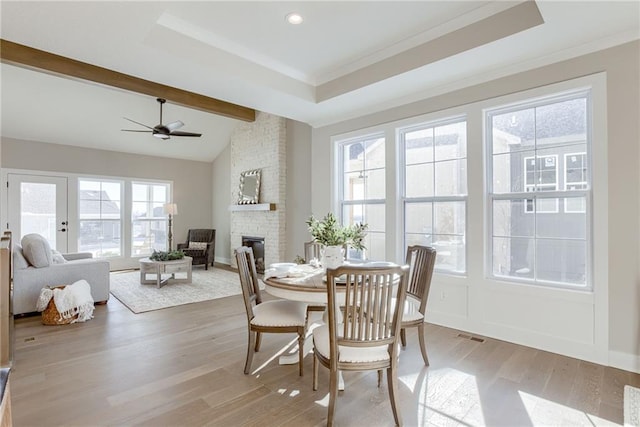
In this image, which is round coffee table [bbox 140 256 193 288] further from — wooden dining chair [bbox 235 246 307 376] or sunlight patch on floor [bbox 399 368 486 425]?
sunlight patch on floor [bbox 399 368 486 425]

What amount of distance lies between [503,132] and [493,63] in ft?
2.35

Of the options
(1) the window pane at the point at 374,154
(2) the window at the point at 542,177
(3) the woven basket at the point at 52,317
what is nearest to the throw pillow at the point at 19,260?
(3) the woven basket at the point at 52,317

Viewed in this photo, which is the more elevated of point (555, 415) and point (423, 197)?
point (423, 197)

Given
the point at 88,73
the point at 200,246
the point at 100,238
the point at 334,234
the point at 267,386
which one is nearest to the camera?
the point at 267,386

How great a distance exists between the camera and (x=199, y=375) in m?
2.60

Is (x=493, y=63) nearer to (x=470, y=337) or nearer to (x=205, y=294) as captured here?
(x=470, y=337)

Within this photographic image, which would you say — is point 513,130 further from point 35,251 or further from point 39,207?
point 39,207

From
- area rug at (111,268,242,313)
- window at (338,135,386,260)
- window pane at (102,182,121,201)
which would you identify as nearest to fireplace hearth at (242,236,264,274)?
area rug at (111,268,242,313)

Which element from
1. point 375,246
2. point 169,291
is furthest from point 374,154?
point 169,291

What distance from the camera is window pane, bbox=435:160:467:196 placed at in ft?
12.3

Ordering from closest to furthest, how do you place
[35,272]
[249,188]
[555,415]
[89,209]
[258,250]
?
1. [555,415]
2. [35,272]
3. [258,250]
4. [249,188]
5. [89,209]

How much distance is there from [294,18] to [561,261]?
3.42 m

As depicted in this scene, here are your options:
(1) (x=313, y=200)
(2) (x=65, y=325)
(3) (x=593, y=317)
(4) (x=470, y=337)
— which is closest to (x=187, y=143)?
(1) (x=313, y=200)

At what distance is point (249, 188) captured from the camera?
23.4 feet
